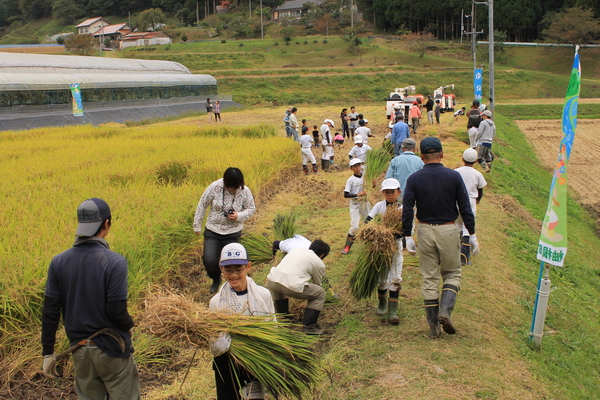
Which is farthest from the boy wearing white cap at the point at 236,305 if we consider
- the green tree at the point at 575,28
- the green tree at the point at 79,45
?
the green tree at the point at 79,45

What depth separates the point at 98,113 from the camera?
26.3m

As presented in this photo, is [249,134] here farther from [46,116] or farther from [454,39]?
[454,39]

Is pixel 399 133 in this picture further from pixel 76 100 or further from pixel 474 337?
pixel 76 100

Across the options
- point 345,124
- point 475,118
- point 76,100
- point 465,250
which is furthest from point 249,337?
point 76,100

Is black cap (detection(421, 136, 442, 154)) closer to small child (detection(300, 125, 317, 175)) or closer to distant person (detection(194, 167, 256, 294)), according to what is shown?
distant person (detection(194, 167, 256, 294))

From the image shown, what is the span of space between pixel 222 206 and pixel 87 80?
81.2 feet

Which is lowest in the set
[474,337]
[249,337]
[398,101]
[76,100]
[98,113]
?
[474,337]

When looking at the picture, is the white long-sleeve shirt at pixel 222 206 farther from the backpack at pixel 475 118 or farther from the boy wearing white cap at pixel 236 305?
the backpack at pixel 475 118

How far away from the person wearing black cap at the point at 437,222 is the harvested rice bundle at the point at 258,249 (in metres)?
1.88

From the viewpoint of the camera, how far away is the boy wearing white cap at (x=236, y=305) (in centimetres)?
305

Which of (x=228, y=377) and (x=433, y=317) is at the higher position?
(x=228, y=377)

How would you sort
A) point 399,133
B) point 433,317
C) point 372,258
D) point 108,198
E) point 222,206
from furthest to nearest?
1. point 399,133
2. point 108,198
3. point 222,206
4. point 372,258
5. point 433,317

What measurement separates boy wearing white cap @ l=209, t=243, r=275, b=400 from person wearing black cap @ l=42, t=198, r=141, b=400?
55cm

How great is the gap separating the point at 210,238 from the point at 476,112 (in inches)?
365
